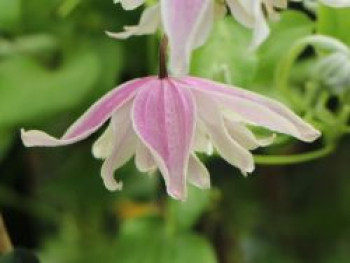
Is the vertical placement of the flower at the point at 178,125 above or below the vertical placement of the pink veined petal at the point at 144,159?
above

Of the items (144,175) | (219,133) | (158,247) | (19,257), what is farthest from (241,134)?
(144,175)

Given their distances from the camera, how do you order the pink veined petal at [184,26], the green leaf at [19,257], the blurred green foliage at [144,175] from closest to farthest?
the pink veined petal at [184,26]
the green leaf at [19,257]
the blurred green foliage at [144,175]

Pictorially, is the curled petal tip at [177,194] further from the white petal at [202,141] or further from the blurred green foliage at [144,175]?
the blurred green foliage at [144,175]

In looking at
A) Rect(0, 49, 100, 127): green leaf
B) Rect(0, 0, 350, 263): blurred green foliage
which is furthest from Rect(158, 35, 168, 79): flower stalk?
Rect(0, 49, 100, 127): green leaf

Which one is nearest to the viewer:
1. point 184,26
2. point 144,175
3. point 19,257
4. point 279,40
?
point 184,26

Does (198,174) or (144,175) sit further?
(144,175)

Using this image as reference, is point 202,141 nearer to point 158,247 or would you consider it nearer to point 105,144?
point 105,144

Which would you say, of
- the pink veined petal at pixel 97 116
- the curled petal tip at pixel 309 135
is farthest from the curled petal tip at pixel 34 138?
the curled petal tip at pixel 309 135
